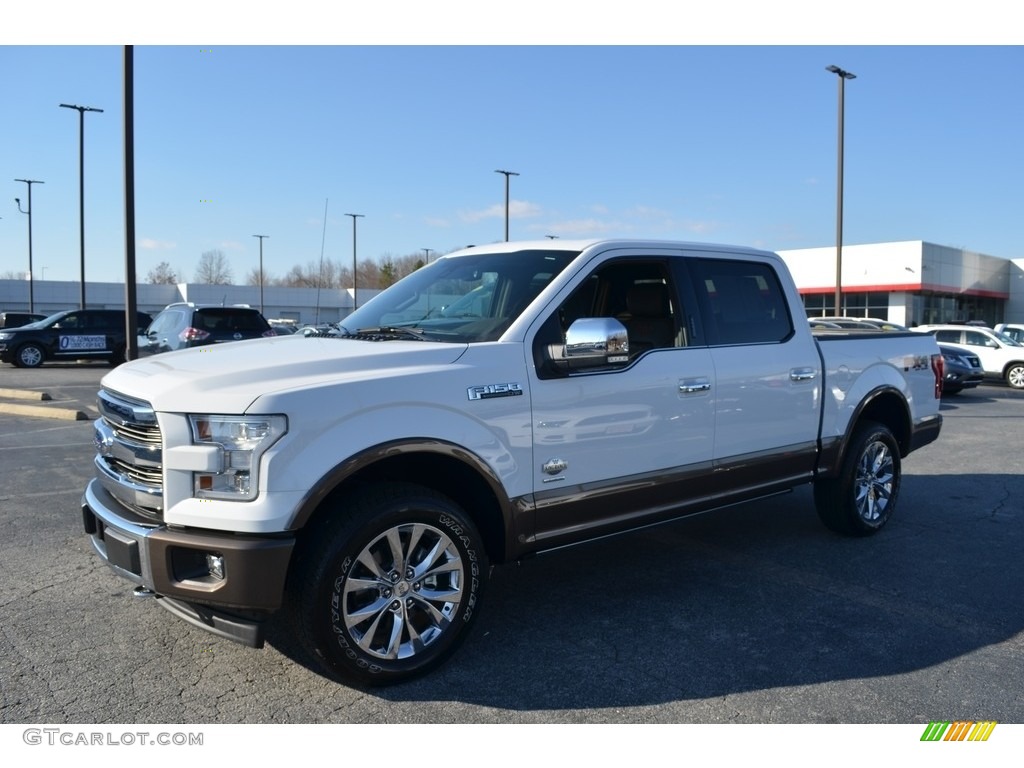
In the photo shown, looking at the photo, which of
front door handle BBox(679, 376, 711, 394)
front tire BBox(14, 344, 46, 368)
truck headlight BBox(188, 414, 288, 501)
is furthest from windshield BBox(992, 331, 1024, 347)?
front tire BBox(14, 344, 46, 368)

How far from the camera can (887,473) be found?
6.33 m

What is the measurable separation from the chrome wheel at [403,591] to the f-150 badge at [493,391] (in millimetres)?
631

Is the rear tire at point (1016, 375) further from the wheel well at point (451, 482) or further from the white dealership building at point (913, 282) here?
the wheel well at point (451, 482)

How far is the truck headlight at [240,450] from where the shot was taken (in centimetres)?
323

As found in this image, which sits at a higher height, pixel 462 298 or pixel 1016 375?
pixel 462 298

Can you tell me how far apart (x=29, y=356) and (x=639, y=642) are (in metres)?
24.4

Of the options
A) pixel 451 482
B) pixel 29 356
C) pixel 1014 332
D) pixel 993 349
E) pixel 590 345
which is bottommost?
pixel 29 356

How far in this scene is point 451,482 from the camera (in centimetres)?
398

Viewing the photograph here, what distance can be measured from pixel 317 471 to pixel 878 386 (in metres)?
4.50

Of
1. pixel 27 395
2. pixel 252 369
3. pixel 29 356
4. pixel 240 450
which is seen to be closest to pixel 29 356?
pixel 29 356

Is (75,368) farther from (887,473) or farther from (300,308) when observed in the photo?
(300,308)

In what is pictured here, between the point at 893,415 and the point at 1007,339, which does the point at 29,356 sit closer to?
the point at 893,415

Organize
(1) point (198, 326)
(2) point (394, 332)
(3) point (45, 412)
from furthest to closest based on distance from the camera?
(1) point (198, 326)
(3) point (45, 412)
(2) point (394, 332)

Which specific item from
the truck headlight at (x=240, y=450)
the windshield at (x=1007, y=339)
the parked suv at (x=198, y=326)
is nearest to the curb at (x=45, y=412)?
the parked suv at (x=198, y=326)
